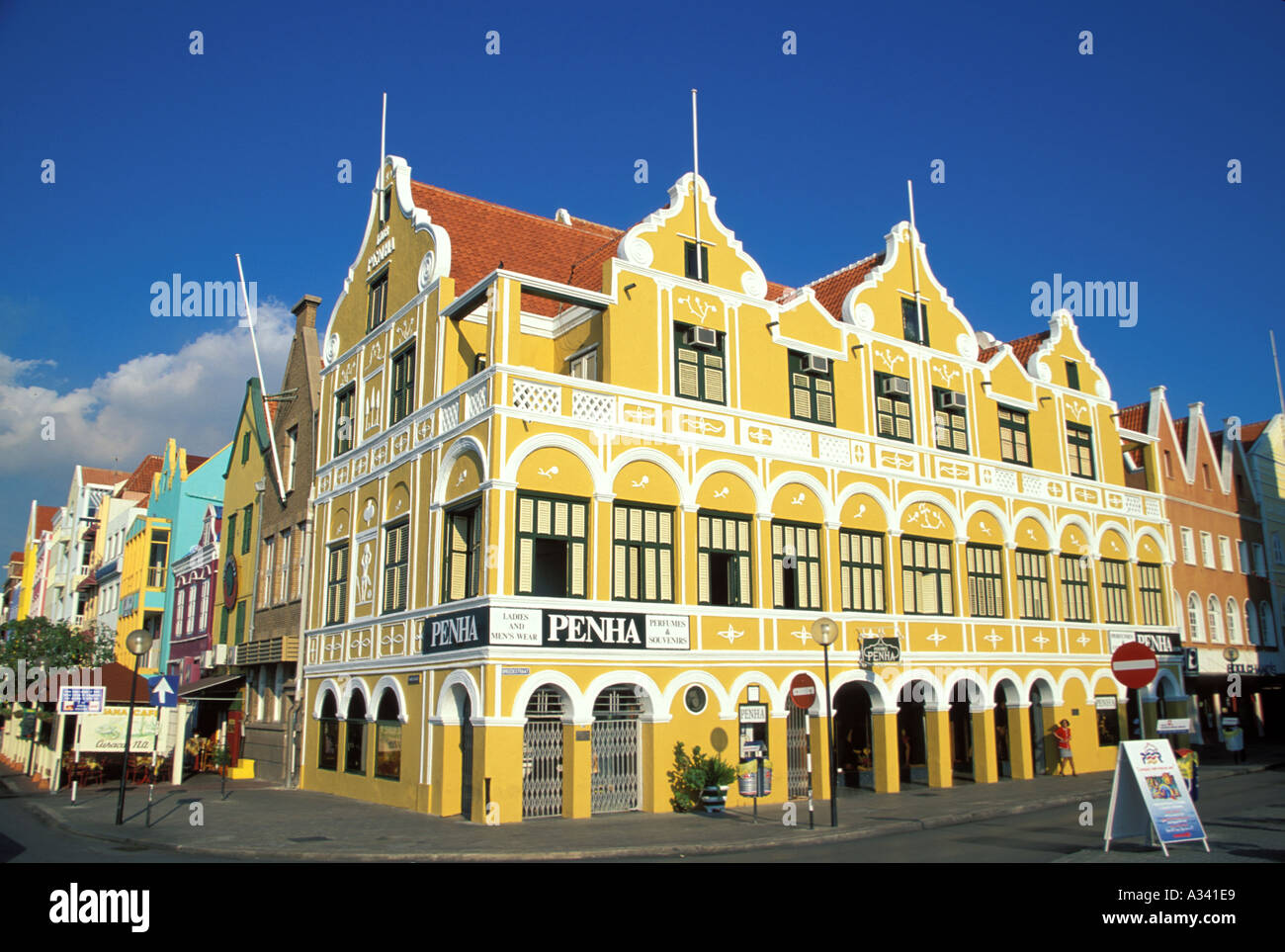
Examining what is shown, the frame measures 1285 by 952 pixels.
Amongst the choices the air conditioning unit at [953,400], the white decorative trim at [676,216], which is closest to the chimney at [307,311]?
the white decorative trim at [676,216]

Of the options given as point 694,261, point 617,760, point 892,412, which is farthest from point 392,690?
point 892,412

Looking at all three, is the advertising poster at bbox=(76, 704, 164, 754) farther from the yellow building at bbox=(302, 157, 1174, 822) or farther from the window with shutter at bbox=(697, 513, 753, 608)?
the window with shutter at bbox=(697, 513, 753, 608)

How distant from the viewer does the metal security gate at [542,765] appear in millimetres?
20469

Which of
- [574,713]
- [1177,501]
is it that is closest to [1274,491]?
[1177,501]

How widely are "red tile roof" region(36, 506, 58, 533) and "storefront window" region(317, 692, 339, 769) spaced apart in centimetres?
6887

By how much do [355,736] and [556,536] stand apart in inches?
381

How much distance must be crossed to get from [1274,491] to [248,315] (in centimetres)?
4451

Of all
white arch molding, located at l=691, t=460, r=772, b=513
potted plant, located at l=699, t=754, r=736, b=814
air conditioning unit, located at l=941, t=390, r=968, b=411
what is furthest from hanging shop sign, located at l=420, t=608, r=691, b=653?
air conditioning unit, located at l=941, t=390, r=968, b=411

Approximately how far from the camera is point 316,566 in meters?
30.0

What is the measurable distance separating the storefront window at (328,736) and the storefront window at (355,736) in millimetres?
928

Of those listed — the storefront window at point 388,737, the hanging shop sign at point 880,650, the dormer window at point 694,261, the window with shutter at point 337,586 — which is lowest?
the storefront window at point 388,737

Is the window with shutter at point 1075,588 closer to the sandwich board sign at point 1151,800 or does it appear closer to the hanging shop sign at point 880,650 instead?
the hanging shop sign at point 880,650

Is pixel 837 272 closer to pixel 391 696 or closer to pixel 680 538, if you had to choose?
pixel 680 538
